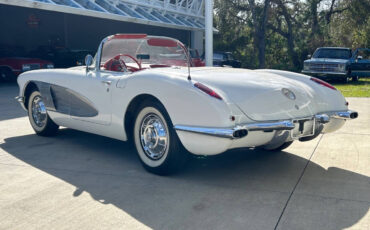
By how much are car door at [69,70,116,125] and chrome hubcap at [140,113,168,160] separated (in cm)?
59

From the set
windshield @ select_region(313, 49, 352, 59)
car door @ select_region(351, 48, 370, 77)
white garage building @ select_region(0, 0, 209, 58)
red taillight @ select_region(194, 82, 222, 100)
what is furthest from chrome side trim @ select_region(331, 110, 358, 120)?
windshield @ select_region(313, 49, 352, 59)

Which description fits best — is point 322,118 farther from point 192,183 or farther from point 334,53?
point 334,53

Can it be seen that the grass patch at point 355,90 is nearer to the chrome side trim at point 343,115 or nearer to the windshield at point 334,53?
the windshield at point 334,53

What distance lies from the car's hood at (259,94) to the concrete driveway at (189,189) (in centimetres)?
67

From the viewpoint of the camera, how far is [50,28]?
26828mm

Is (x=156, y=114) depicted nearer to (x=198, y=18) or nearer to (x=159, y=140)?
(x=159, y=140)

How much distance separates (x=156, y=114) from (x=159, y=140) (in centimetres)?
26

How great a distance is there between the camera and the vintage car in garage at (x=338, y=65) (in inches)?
697

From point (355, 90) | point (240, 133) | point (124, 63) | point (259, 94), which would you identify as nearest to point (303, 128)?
point (259, 94)

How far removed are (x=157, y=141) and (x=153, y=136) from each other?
0.07 metres

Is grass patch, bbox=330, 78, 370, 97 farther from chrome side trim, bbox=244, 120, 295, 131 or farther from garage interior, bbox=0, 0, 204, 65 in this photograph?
garage interior, bbox=0, 0, 204, 65

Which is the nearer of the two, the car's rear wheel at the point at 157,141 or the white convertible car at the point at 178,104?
the white convertible car at the point at 178,104

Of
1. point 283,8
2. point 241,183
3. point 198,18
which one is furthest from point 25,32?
point 241,183

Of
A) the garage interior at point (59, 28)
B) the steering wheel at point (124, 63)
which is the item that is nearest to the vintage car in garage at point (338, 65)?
the garage interior at point (59, 28)
